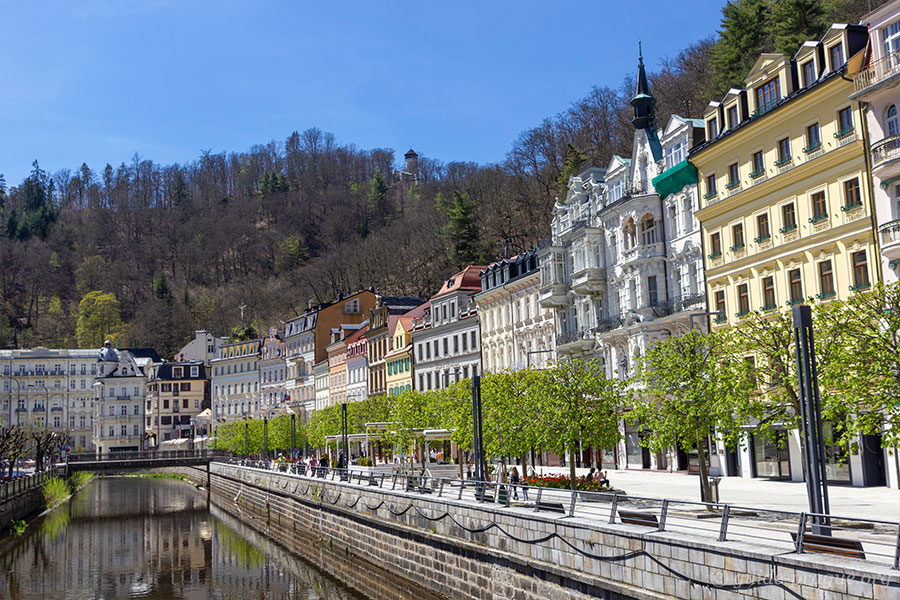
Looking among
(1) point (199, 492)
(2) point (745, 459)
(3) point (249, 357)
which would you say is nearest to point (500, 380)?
(2) point (745, 459)

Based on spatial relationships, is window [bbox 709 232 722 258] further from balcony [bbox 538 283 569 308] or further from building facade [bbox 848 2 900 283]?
balcony [bbox 538 283 569 308]

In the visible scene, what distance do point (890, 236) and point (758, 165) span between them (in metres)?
8.57

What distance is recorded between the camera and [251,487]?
65062 millimetres

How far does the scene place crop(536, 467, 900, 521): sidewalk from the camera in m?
24.9

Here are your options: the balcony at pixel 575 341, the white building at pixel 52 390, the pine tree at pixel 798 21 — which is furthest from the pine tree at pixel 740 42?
the white building at pixel 52 390

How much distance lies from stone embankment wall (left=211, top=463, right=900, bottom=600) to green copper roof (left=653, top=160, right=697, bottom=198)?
22.3m

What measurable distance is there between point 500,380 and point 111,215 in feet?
486

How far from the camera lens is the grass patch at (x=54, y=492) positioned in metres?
65.2

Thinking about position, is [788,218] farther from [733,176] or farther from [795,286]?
[733,176]

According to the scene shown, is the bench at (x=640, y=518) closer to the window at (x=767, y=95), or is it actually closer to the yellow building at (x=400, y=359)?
the window at (x=767, y=95)

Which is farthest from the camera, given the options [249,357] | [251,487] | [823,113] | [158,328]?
[158,328]

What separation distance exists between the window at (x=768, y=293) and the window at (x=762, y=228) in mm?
1767

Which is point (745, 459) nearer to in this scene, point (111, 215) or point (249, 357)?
point (249, 357)

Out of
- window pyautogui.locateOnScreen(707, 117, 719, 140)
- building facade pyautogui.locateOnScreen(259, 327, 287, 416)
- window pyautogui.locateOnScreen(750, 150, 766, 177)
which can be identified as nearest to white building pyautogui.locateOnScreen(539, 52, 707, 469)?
window pyautogui.locateOnScreen(707, 117, 719, 140)
